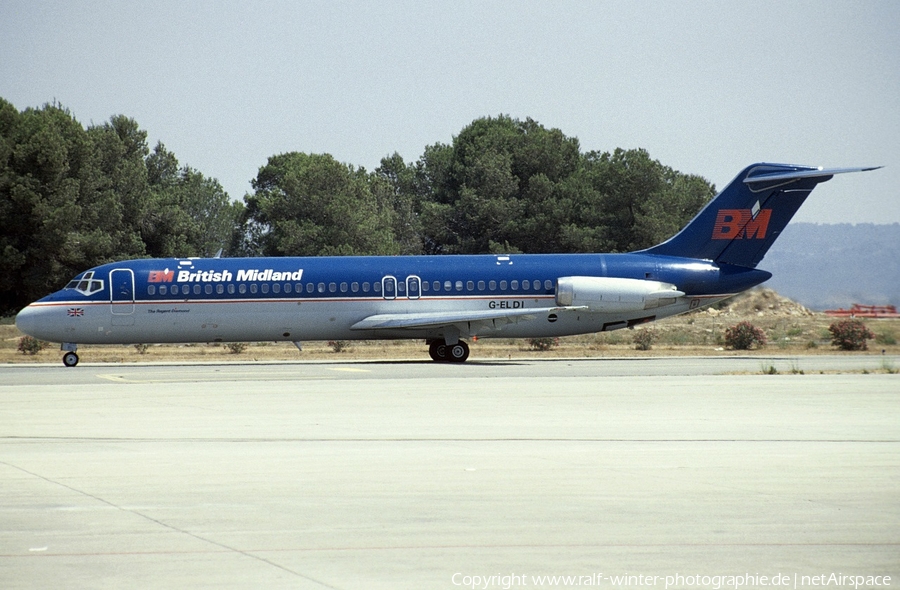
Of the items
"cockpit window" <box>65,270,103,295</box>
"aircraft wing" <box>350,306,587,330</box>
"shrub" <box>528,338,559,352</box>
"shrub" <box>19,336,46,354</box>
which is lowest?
"shrub" <box>528,338,559,352</box>

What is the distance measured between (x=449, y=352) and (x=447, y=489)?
85.8 feet

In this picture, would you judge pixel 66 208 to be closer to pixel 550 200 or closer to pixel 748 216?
pixel 748 216

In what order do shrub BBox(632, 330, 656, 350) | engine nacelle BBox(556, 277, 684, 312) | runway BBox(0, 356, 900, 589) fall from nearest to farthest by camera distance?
1. runway BBox(0, 356, 900, 589)
2. engine nacelle BBox(556, 277, 684, 312)
3. shrub BBox(632, 330, 656, 350)

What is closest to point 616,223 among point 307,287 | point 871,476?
point 307,287

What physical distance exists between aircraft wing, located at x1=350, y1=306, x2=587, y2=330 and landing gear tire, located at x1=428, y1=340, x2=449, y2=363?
1.50m

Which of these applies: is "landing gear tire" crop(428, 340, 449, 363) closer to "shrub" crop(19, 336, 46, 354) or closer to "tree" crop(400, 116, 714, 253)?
"shrub" crop(19, 336, 46, 354)

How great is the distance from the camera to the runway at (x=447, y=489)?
27.6 ft

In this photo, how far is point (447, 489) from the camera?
11.8 m

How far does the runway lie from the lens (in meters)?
8.42

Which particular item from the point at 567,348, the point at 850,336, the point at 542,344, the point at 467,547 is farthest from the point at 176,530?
the point at 567,348

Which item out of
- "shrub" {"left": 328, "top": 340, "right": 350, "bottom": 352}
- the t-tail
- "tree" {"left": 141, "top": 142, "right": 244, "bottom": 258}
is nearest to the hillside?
the t-tail

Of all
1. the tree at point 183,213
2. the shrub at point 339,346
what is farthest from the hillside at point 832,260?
the tree at point 183,213

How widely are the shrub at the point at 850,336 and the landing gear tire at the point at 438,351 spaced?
1797 cm

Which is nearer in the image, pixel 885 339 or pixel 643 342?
pixel 885 339
